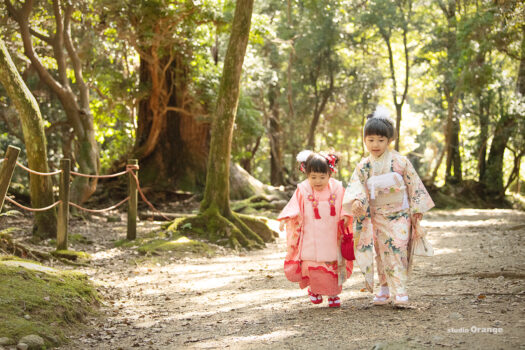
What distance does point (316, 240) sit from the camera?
5051mm

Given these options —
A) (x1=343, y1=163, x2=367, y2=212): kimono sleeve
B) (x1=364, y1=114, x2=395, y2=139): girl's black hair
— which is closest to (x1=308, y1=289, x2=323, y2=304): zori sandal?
(x1=343, y1=163, x2=367, y2=212): kimono sleeve

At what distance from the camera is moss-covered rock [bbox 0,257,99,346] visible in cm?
415

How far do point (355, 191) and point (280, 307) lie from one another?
1439 mm

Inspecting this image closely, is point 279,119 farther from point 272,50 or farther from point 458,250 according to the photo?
point 458,250

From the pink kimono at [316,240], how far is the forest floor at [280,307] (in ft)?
1.00

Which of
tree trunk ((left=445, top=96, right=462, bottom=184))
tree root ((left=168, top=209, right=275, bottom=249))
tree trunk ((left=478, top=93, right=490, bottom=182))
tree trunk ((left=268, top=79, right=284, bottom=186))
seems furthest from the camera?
tree trunk ((left=268, top=79, right=284, bottom=186))

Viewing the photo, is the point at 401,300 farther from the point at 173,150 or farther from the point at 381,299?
the point at 173,150

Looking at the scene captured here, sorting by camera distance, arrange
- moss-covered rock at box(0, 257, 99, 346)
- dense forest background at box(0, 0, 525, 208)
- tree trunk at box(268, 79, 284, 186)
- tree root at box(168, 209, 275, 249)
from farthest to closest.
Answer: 1. tree trunk at box(268, 79, 284, 186)
2. dense forest background at box(0, 0, 525, 208)
3. tree root at box(168, 209, 275, 249)
4. moss-covered rock at box(0, 257, 99, 346)

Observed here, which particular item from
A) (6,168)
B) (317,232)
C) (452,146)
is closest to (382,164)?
(317,232)

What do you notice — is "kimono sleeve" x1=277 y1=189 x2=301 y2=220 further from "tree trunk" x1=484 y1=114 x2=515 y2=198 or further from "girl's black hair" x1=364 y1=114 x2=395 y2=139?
"tree trunk" x1=484 y1=114 x2=515 y2=198

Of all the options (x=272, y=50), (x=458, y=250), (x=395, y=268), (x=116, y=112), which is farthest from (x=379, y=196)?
(x=272, y=50)

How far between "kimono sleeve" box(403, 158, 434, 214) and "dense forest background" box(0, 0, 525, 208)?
7144 millimetres

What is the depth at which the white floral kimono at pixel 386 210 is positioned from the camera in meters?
4.81

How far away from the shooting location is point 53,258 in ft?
23.8
